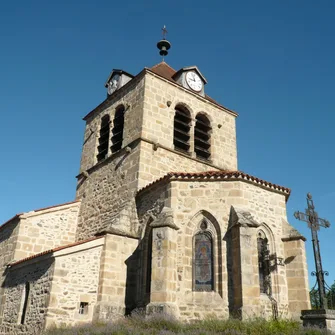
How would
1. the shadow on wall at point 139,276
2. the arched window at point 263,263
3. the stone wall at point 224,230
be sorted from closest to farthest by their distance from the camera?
1. the stone wall at point 224,230
2. the arched window at point 263,263
3. the shadow on wall at point 139,276

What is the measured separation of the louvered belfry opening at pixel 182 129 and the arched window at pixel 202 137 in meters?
0.46

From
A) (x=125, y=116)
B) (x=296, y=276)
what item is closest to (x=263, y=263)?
(x=296, y=276)

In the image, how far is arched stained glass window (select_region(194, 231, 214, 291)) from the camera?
10125 millimetres

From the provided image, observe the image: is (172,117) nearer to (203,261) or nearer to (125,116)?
(125,116)

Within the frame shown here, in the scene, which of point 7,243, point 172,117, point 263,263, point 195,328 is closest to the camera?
point 195,328

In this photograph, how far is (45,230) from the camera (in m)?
14.0

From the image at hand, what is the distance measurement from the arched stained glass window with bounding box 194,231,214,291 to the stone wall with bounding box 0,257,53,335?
3.99 m

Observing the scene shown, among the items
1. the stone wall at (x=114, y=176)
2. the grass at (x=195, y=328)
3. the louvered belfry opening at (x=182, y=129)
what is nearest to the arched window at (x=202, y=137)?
the louvered belfry opening at (x=182, y=129)

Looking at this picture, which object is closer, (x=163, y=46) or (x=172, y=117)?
(x=172, y=117)

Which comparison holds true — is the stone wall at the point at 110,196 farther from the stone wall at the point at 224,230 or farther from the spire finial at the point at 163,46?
the spire finial at the point at 163,46

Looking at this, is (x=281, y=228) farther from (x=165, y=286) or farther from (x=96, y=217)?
(x=96, y=217)

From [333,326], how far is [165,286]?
3899 mm

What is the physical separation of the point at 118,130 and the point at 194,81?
4.14m

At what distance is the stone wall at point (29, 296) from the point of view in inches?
408
